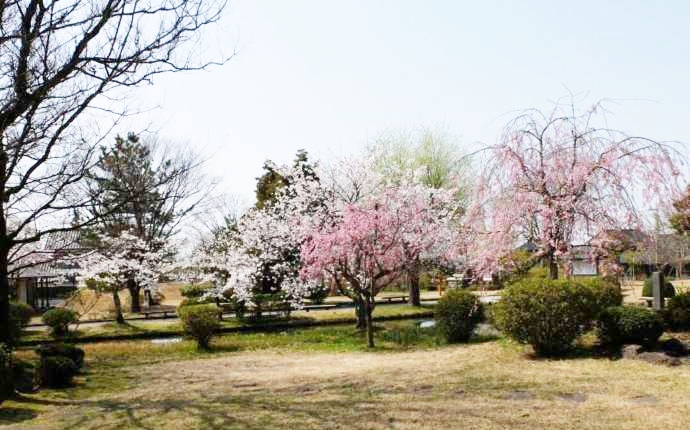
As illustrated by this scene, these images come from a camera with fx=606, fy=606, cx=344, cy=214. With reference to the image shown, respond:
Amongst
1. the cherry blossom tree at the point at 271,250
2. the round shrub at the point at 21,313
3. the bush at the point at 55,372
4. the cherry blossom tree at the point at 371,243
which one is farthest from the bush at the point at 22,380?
the cherry blossom tree at the point at 271,250

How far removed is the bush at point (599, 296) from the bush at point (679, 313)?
1.20m

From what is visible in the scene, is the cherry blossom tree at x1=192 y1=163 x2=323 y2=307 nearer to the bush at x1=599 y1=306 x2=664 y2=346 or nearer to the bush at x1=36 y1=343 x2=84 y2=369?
the bush at x1=36 y1=343 x2=84 y2=369

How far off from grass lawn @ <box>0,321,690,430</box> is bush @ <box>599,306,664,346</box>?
678 millimetres

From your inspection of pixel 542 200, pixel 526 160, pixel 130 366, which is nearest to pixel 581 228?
pixel 542 200

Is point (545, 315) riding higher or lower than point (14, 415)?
higher

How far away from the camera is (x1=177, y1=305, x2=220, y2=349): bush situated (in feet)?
57.3

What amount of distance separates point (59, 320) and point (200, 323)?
6.95m

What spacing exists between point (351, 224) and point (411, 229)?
7.87 ft

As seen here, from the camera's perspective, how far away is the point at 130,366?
47.8 feet

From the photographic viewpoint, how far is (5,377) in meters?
9.55

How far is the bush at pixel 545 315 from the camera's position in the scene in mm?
11219

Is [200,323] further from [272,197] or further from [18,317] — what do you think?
[272,197]

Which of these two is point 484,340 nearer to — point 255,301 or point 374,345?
point 374,345

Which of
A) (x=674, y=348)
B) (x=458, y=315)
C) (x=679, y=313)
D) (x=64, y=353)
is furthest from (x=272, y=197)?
(x=674, y=348)
